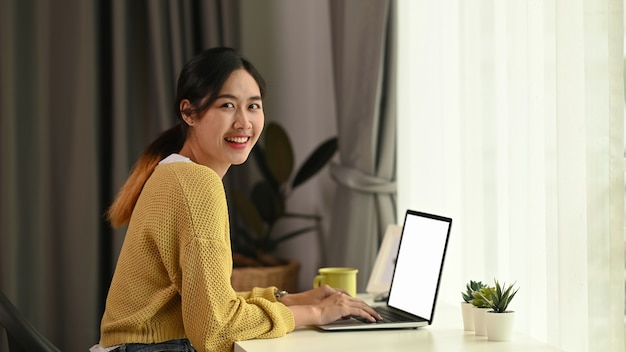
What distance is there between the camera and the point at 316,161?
3506 mm

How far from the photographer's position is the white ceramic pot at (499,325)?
1.71 m

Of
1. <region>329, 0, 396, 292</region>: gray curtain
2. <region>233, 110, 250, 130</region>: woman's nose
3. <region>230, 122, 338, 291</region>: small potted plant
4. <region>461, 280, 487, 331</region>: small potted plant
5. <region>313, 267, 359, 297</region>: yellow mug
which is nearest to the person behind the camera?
<region>461, 280, 487, 331</region>: small potted plant

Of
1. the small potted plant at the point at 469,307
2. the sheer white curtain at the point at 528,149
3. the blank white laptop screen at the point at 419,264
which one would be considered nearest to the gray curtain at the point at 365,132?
the sheer white curtain at the point at 528,149

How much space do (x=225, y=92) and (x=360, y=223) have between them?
1.26m

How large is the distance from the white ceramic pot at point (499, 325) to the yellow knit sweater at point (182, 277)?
0.39m

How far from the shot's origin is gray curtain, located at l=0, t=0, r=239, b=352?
3.26 meters

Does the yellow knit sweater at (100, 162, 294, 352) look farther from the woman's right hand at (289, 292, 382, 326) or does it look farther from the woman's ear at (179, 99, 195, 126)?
the woman's ear at (179, 99, 195, 126)

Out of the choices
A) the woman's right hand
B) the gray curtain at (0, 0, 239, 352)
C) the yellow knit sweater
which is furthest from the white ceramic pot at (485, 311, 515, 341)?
the gray curtain at (0, 0, 239, 352)

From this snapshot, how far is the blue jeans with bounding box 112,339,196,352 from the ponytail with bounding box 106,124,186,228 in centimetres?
33

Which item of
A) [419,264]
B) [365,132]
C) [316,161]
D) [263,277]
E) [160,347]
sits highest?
[365,132]

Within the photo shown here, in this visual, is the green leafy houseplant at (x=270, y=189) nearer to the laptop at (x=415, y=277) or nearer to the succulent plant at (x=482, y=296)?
the laptop at (x=415, y=277)

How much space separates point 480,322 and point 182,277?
604 millimetres

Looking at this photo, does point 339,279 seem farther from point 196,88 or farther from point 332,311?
point 196,88

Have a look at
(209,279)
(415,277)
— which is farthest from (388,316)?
(209,279)
